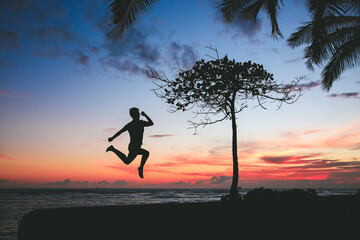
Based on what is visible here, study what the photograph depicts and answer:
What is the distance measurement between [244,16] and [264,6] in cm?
76

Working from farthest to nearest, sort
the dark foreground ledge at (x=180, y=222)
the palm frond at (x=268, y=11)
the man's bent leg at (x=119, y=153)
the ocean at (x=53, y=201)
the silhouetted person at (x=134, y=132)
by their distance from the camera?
the ocean at (x=53, y=201), the palm frond at (x=268, y=11), the man's bent leg at (x=119, y=153), the silhouetted person at (x=134, y=132), the dark foreground ledge at (x=180, y=222)

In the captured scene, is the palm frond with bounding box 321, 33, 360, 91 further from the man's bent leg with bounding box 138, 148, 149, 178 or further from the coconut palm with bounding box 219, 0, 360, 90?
the man's bent leg with bounding box 138, 148, 149, 178

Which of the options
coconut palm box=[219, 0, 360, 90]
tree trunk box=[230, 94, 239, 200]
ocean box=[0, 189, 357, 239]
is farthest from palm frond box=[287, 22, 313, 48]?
ocean box=[0, 189, 357, 239]

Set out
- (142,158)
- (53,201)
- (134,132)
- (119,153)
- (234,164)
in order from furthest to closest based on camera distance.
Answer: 1. (53,201)
2. (234,164)
3. (142,158)
4. (119,153)
5. (134,132)

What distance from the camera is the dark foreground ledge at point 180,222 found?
3.57m

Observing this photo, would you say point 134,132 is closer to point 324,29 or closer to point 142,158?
point 142,158

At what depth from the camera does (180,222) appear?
3.89 meters

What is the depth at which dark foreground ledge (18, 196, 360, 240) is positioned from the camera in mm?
3566

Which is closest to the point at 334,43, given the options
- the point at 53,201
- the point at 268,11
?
the point at 268,11

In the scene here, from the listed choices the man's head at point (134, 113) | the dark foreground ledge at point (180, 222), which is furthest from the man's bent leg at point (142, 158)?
the dark foreground ledge at point (180, 222)

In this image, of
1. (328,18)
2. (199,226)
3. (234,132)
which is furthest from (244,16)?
(199,226)

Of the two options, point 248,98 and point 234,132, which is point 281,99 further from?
point 234,132

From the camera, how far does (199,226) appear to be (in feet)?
12.5

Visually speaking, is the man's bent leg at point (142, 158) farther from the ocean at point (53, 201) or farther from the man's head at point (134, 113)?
the ocean at point (53, 201)
